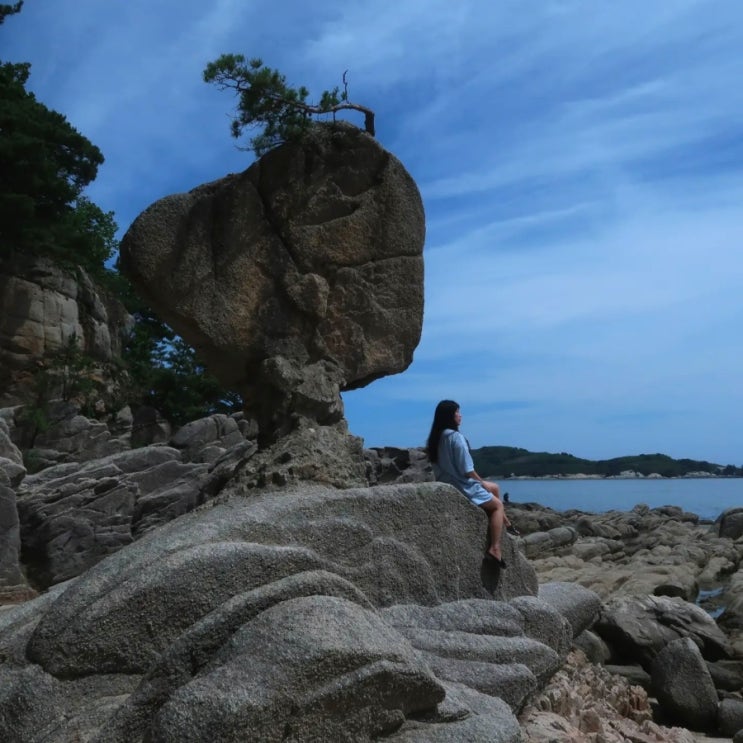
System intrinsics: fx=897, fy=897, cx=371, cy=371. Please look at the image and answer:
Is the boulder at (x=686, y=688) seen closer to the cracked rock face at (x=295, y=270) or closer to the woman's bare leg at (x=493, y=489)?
the woman's bare leg at (x=493, y=489)

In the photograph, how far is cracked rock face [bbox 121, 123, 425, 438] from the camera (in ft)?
23.9

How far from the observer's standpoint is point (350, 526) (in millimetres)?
5648

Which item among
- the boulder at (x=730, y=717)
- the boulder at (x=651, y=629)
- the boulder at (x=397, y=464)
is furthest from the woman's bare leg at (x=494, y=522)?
the boulder at (x=397, y=464)

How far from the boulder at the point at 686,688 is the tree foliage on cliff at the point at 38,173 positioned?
18979 mm

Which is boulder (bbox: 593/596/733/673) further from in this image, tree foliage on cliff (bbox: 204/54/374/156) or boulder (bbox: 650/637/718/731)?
tree foliage on cliff (bbox: 204/54/374/156)

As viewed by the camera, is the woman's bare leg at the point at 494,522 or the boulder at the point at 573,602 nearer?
the woman's bare leg at the point at 494,522

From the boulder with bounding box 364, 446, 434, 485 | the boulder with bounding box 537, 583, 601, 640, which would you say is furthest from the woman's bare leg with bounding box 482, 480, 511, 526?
→ the boulder with bounding box 364, 446, 434, 485

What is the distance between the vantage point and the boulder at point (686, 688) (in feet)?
28.0

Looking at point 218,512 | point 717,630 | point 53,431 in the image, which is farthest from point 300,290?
point 53,431

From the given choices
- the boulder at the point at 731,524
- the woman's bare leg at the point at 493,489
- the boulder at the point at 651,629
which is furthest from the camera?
the boulder at the point at 731,524

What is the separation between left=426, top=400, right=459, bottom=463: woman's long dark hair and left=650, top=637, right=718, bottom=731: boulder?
3756mm

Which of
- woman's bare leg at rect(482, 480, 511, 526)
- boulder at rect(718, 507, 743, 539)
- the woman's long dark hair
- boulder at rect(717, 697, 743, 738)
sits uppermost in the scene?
the woman's long dark hair

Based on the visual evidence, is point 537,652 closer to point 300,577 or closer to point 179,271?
point 300,577

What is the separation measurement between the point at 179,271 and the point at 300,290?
1005 mm
